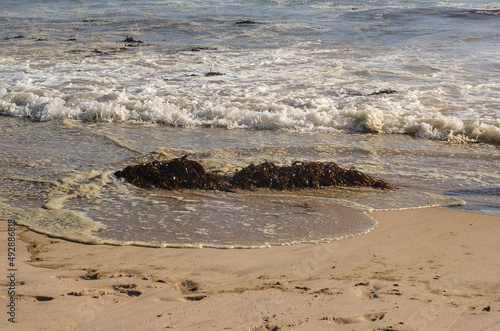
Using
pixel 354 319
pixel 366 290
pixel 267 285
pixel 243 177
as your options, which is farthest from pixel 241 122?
pixel 354 319

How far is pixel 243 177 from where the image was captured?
214 inches

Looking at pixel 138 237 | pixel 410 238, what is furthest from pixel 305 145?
pixel 138 237

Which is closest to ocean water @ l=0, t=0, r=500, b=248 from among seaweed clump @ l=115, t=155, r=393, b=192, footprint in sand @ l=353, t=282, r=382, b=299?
seaweed clump @ l=115, t=155, r=393, b=192

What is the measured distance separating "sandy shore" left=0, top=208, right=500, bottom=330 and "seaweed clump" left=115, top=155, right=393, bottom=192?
135cm

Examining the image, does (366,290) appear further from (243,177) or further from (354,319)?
(243,177)

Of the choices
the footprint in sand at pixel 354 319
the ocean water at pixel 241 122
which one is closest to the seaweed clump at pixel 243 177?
the ocean water at pixel 241 122

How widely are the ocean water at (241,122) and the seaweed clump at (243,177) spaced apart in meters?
0.15

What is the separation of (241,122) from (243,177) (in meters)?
3.23

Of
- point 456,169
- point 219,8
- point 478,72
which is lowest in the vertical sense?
point 456,169

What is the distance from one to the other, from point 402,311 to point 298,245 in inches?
44.9

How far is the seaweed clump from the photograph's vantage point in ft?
17.5

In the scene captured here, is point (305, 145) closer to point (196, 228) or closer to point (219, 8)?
point (196, 228)

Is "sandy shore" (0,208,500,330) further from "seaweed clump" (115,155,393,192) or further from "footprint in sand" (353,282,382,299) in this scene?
"seaweed clump" (115,155,393,192)

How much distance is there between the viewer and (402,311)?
9.69 feet
